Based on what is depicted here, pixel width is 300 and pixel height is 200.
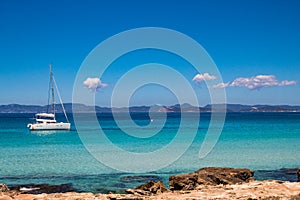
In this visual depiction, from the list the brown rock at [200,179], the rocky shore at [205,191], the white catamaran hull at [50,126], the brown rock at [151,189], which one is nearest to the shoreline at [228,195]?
the rocky shore at [205,191]

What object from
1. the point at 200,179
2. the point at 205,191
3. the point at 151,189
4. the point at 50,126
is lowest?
the point at 151,189

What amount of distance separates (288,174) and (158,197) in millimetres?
15394

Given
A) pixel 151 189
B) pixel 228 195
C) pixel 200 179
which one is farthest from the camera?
pixel 200 179

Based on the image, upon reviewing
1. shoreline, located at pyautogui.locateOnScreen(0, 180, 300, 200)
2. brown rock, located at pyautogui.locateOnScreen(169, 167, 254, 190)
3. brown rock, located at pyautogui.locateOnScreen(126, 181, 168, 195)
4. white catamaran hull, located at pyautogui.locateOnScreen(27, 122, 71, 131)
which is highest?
white catamaran hull, located at pyautogui.locateOnScreen(27, 122, 71, 131)

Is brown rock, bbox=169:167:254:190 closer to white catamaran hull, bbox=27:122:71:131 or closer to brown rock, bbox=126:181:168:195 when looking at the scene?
brown rock, bbox=126:181:168:195

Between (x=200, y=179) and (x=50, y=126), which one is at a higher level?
(x=50, y=126)

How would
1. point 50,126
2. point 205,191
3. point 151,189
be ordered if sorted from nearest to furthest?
1. point 205,191
2. point 151,189
3. point 50,126

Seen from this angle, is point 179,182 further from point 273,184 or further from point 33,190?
point 33,190

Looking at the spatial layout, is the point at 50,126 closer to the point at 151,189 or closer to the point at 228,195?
the point at 151,189

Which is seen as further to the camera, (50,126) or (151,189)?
(50,126)

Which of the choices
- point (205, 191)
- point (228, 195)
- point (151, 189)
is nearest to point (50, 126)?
point (151, 189)

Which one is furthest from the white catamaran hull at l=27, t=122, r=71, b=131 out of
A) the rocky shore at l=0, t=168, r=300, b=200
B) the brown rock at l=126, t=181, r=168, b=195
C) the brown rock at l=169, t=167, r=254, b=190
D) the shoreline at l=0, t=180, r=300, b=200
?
the shoreline at l=0, t=180, r=300, b=200

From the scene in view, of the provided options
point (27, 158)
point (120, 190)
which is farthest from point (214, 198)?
point (27, 158)

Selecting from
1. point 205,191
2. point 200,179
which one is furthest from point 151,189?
point 205,191
